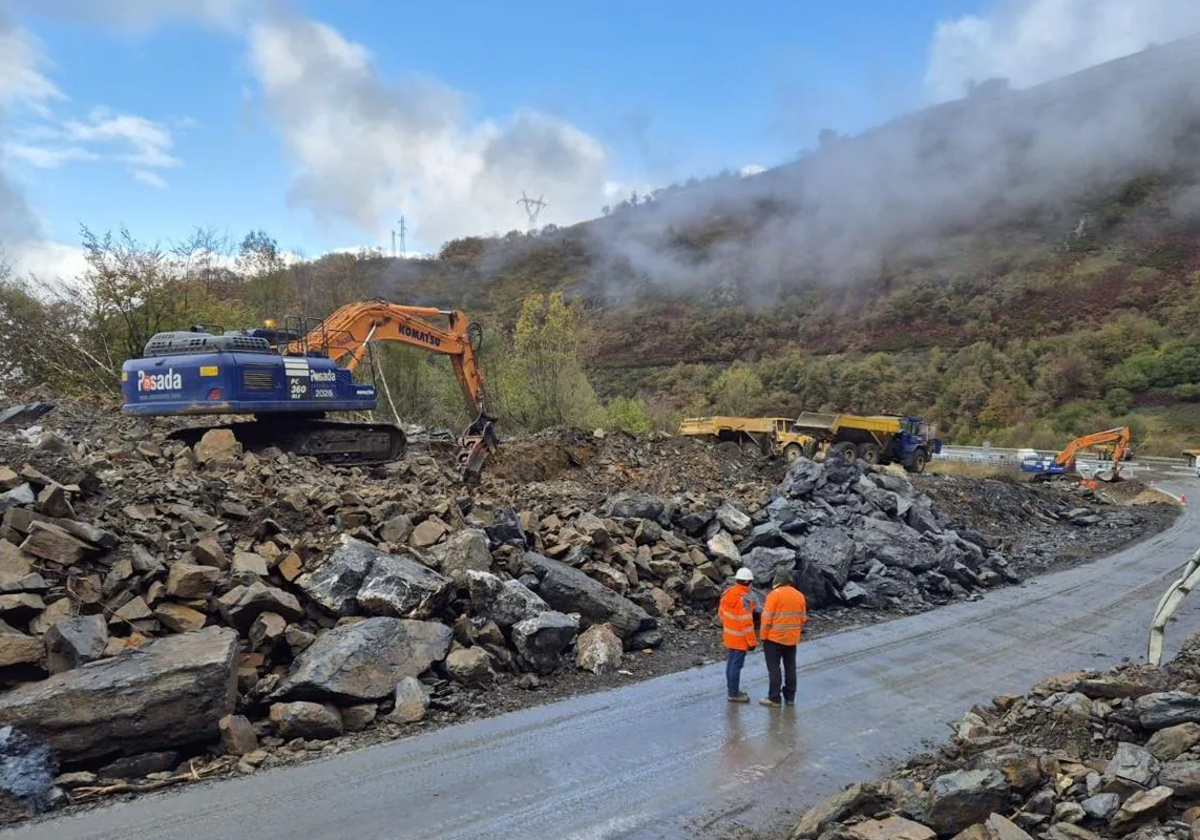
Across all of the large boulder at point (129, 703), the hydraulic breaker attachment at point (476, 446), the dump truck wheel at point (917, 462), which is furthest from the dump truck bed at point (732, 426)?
the large boulder at point (129, 703)

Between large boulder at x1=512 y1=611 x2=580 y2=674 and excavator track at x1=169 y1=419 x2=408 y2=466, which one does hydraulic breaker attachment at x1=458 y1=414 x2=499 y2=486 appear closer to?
excavator track at x1=169 y1=419 x2=408 y2=466

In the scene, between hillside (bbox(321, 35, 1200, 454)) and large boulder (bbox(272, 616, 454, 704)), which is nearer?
large boulder (bbox(272, 616, 454, 704))

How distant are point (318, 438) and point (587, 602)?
6.93 m

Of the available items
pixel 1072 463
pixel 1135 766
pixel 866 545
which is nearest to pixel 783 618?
pixel 1135 766

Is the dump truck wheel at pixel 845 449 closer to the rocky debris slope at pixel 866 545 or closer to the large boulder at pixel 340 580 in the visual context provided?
the rocky debris slope at pixel 866 545

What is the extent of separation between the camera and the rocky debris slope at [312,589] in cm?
570

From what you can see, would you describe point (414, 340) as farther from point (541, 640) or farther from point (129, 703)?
point (129, 703)

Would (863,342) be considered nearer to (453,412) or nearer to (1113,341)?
(1113,341)

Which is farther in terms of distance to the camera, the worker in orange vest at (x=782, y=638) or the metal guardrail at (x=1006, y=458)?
the metal guardrail at (x=1006, y=458)

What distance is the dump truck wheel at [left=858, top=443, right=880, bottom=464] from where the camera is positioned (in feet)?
96.5

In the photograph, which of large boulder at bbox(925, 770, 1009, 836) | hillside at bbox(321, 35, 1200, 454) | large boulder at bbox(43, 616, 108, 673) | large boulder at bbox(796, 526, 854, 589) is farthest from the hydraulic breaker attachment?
hillside at bbox(321, 35, 1200, 454)

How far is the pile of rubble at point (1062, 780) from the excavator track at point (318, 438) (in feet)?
35.9

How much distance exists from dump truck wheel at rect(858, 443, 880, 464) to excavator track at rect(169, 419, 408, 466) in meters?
19.8

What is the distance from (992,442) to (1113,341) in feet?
68.8
